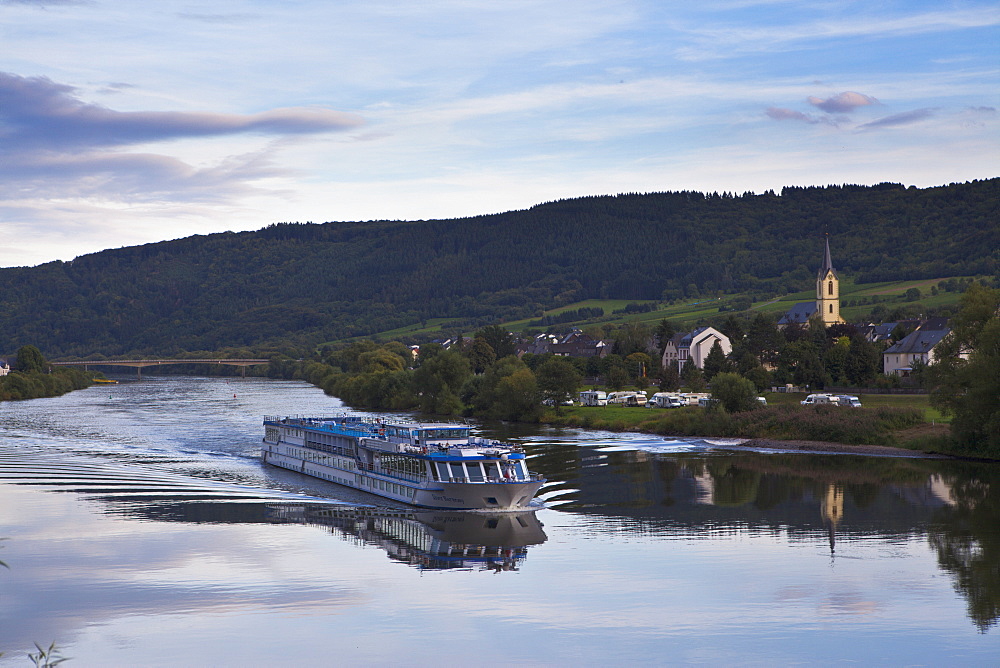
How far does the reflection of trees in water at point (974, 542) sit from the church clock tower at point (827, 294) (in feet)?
344

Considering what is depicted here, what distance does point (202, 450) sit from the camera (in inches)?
2778

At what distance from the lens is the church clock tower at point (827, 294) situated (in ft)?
510

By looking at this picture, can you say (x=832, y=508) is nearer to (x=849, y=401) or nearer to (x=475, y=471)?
(x=475, y=471)

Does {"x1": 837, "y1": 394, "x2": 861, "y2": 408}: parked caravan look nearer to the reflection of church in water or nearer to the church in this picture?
the reflection of church in water

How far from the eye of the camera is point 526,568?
3572cm

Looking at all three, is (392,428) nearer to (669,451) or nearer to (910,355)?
(669,451)

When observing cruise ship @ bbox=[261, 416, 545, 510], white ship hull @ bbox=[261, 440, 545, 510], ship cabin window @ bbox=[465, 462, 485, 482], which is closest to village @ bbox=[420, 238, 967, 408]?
cruise ship @ bbox=[261, 416, 545, 510]

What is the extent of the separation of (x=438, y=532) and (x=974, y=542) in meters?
19.0

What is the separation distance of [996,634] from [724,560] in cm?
964

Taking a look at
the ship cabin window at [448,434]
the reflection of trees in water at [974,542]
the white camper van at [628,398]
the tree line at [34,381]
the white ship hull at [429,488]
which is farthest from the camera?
the tree line at [34,381]

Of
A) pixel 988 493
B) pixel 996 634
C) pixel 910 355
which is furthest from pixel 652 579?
pixel 910 355

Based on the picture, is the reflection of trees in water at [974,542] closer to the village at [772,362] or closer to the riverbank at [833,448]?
the riverbank at [833,448]

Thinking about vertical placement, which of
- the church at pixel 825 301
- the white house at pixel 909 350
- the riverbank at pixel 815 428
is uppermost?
the church at pixel 825 301

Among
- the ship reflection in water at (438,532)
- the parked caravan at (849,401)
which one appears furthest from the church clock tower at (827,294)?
the ship reflection in water at (438,532)
